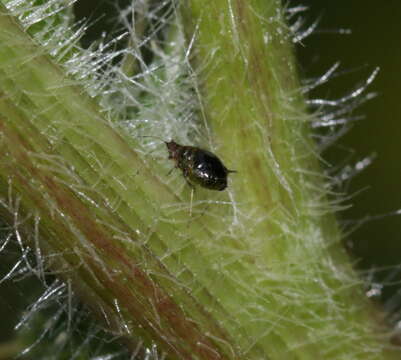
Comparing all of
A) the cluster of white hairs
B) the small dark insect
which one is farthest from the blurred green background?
the small dark insect

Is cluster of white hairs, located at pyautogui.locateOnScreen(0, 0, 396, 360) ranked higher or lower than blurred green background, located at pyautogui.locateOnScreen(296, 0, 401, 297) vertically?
higher

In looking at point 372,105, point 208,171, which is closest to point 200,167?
point 208,171

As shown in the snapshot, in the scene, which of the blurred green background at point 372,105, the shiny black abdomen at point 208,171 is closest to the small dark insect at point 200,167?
the shiny black abdomen at point 208,171

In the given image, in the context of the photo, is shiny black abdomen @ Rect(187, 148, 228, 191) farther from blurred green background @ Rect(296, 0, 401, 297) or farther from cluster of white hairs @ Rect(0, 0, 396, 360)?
blurred green background @ Rect(296, 0, 401, 297)

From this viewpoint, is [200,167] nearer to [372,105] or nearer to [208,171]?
[208,171]

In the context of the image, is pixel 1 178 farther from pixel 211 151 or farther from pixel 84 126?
pixel 211 151

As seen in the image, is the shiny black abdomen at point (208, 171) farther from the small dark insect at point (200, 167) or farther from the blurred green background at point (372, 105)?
the blurred green background at point (372, 105)
